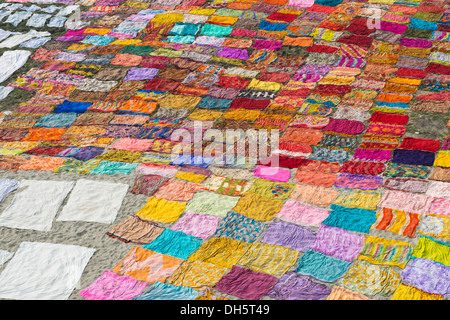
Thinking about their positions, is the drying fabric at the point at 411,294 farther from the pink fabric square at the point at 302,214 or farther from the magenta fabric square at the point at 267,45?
the magenta fabric square at the point at 267,45

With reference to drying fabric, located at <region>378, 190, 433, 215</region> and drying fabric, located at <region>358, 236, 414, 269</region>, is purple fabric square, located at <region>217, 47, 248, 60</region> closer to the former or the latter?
drying fabric, located at <region>378, 190, 433, 215</region>

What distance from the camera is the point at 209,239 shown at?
4297 mm

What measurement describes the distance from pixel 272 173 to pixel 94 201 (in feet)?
5.60

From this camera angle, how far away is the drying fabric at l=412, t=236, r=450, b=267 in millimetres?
3855

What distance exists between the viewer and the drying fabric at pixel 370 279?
3659 millimetres

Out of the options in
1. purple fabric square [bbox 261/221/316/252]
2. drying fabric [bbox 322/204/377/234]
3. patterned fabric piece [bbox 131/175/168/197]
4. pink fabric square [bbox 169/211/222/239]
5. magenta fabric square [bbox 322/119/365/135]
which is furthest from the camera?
magenta fabric square [bbox 322/119/365/135]

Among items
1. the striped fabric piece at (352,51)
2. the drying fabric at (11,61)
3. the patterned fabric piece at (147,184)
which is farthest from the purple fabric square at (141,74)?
the striped fabric piece at (352,51)

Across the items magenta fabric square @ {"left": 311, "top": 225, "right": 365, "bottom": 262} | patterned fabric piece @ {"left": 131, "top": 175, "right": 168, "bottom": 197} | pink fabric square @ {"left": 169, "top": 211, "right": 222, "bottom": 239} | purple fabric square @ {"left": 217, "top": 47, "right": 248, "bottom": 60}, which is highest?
purple fabric square @ {"left": 217, "top": 47, "right": 248, "bottom": 60}

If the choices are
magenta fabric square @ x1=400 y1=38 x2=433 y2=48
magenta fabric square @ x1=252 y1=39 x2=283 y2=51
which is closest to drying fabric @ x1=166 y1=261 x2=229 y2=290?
magenta fabric square @ x1=252 y1=39 x2=283 y2=51

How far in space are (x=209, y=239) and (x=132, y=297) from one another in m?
0.84

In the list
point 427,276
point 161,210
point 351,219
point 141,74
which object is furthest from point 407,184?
point 141,74

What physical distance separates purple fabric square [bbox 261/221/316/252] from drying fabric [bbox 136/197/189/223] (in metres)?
0.85

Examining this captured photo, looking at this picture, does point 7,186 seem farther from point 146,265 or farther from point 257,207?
point 257,207

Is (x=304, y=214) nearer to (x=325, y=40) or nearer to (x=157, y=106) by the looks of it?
(x=157, y=106)
